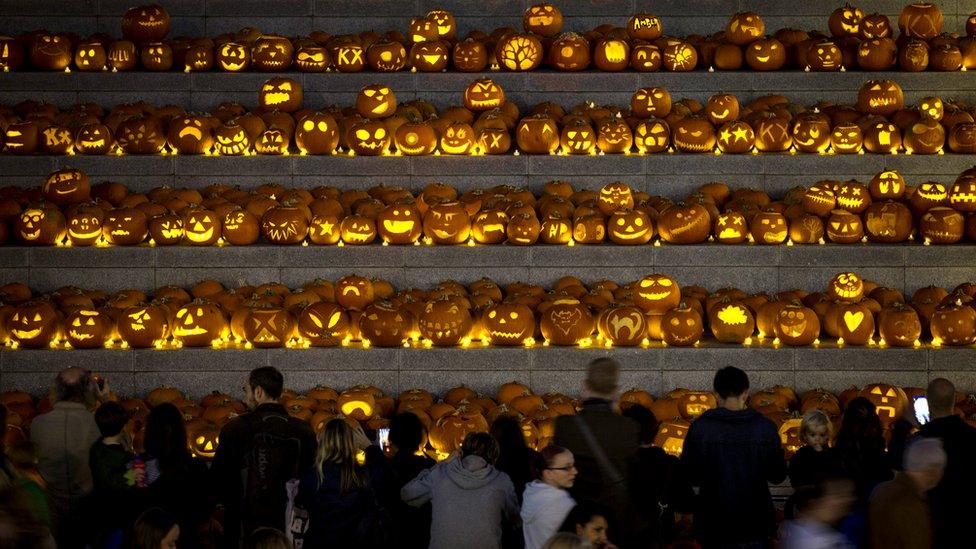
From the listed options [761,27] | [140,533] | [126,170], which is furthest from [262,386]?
[761,27]

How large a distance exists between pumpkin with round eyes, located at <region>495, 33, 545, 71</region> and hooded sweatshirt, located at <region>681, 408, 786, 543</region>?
305 inches

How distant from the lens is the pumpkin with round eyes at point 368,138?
14.5 meters

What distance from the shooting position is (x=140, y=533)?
276 inches

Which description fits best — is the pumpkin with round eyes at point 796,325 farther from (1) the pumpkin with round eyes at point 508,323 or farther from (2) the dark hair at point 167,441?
(2) the dark hair at point 167,441

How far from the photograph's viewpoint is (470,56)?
15.6 meters

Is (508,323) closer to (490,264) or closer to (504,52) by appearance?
(490,264)

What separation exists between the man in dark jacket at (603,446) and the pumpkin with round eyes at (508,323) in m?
4.71

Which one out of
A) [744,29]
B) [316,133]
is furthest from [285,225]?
[744,29]

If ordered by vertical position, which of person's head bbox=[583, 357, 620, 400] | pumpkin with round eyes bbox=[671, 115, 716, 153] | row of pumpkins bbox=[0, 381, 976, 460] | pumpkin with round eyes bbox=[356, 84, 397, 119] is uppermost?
pumpkin with round eyes bbox=[356, 84, 397, 119]

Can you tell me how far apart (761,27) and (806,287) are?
3.60 metres

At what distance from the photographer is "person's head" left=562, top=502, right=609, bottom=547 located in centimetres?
719

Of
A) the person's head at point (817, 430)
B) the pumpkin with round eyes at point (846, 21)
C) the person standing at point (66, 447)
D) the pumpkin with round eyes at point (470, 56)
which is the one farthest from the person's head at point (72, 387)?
the pumpkin with round eyes at point (846, 21)

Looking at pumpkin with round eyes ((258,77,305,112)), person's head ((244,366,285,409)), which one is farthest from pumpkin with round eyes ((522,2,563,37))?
person's head ((244,366,285,409))

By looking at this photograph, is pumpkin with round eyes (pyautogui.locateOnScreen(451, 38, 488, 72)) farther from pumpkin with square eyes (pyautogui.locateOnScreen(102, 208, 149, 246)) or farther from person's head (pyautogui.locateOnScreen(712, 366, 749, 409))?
person's head (pyautogui.locateOnScreen(712, 366, 749, 409))
